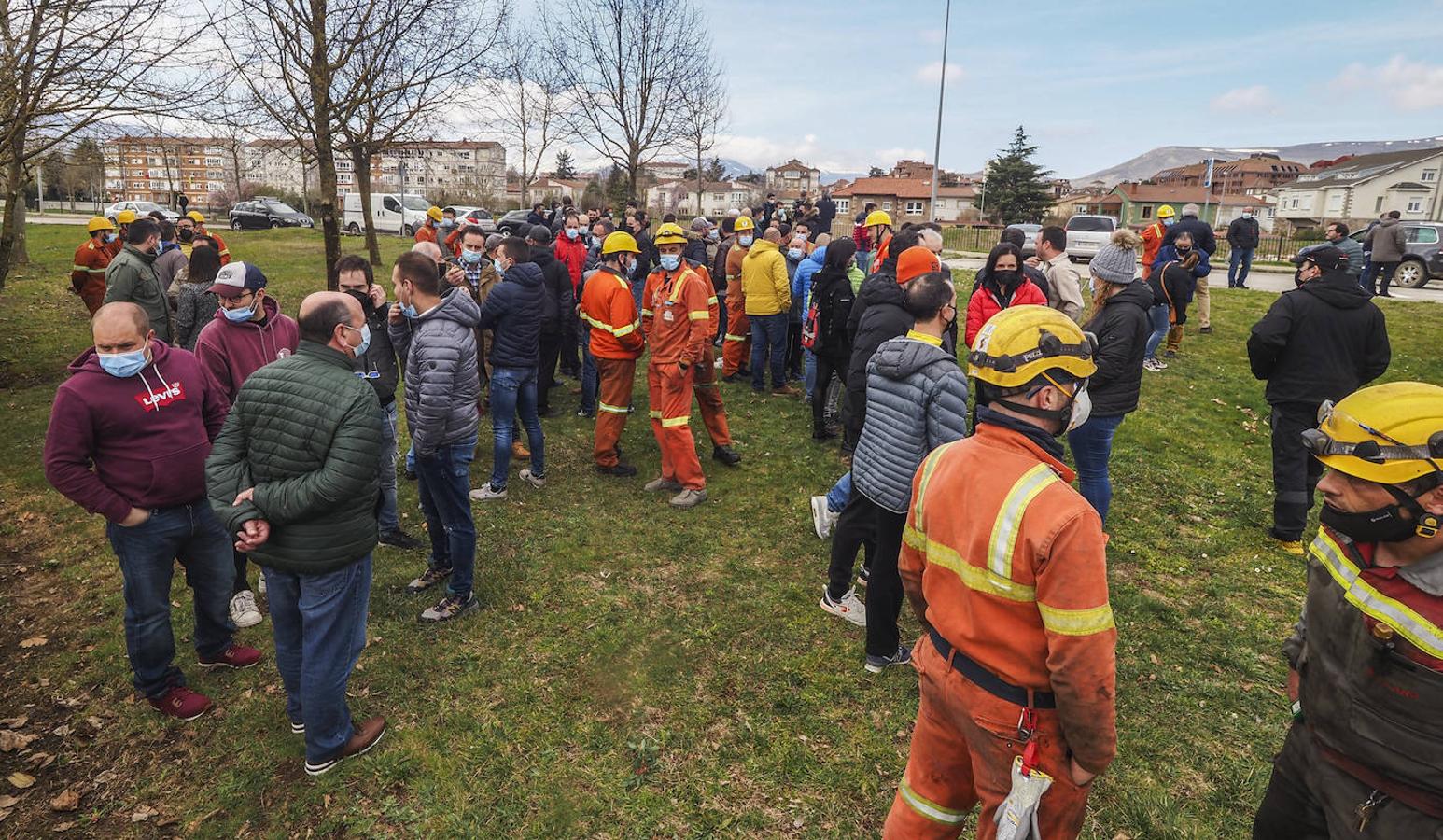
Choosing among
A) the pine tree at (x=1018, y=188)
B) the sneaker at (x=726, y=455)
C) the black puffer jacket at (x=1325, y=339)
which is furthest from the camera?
the pine tree at (x=1018, y=188)

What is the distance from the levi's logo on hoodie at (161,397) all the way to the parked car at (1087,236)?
2288 cm

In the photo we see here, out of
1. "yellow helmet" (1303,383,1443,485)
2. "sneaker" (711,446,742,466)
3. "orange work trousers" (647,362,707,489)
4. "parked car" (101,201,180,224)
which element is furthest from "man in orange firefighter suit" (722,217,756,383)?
"parked car" (101,201,180,224)

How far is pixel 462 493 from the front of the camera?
462 centimetres

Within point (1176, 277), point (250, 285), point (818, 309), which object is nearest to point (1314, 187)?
point (1176, 277)

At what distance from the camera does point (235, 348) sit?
174 inches

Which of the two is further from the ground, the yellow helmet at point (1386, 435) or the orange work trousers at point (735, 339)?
the yellow helmet at point (1386, 435)

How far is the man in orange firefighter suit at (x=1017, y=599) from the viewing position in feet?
6.30

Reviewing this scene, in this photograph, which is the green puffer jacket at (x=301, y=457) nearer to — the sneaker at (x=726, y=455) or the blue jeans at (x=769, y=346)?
the sneaker at (x=726, y=455)

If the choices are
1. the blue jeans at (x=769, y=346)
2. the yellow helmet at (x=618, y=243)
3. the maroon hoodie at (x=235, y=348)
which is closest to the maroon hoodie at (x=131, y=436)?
the maroon hoodie at (x=235, y=348)

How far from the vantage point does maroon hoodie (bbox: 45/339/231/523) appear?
132 inches

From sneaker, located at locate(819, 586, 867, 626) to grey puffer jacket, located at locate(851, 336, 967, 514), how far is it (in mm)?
1095

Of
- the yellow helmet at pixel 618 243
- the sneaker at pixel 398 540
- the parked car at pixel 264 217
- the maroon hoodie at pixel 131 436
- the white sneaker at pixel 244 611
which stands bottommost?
the white sneaker at pixel 244 611

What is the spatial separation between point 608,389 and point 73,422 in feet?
13.3

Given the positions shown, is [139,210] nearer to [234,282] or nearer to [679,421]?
[234,282]
